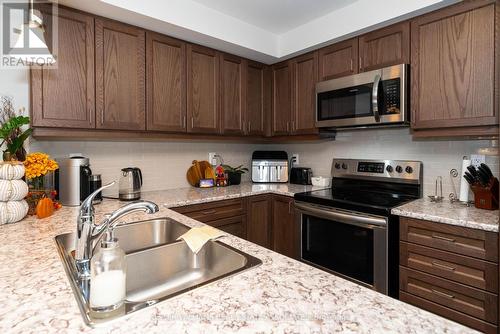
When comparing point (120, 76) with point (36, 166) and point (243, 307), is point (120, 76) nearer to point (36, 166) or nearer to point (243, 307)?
point (36, 166)

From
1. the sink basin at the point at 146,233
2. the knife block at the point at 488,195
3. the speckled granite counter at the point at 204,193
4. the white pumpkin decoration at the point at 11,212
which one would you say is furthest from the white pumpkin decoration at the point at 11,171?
the knife block at the point at 488,195

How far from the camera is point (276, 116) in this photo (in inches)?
116

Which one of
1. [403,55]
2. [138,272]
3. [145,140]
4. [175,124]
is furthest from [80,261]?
[403,55]

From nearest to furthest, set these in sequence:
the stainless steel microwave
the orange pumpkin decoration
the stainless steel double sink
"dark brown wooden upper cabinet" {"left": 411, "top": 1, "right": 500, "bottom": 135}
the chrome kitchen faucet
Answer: the chrome kitchen faucet, the stainless steel double sink, the orange pumpkin decoration, "dark brown wooden upper cabinet" {"left": 411, "top": 1, "right": 500, "bottom": 135}, the stainless steel microwave

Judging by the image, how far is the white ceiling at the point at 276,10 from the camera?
219cm

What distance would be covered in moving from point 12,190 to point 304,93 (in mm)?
2304

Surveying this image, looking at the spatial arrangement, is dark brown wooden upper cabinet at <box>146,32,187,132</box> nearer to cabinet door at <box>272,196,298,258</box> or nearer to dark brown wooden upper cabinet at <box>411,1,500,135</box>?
cabinet door at <box>272,196,298,258</box>

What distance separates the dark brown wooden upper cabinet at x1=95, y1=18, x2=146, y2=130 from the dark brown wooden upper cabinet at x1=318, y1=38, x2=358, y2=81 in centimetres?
152

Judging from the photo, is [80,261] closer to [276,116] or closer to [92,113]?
[92,113]

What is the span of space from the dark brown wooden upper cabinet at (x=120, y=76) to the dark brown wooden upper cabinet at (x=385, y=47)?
1735mm

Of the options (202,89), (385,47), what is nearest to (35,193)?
(202,89)

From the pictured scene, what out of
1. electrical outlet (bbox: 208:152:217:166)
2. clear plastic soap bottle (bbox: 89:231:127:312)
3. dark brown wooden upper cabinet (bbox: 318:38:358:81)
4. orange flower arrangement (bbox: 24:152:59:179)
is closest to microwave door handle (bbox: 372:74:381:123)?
dark brown wooden upper cabinet (bbox: 318:38:358:81)

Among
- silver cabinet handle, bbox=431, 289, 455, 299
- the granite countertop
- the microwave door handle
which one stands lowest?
silver cabinet handle, bbox=431, 289, 455, 299

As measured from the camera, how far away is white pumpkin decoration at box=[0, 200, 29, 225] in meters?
1.41
